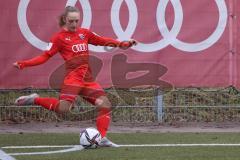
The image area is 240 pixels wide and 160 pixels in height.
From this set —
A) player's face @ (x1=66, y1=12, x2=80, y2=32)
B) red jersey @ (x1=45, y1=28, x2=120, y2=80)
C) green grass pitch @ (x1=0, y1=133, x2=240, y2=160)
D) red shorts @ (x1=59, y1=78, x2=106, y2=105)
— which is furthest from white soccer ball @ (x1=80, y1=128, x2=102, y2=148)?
player's face @ (x1=66, y1=12, x2=80, y2=32)

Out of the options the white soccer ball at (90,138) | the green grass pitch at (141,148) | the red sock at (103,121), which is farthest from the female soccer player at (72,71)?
the green grass pitch at (141,148)

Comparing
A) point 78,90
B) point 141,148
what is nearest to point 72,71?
point 78,90

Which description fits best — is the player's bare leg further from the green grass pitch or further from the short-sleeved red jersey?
the short-sleeved red jersey

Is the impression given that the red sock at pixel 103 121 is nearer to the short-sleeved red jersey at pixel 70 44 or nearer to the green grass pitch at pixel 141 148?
the green grass pitch at pixel 141 148

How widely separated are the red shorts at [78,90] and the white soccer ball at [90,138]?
471 millimetres

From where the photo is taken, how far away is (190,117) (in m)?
11.9

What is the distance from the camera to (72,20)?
29.6 ft

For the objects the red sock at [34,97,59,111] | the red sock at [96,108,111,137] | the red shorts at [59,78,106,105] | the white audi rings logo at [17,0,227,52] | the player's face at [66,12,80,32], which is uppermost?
the white audi rings logo at [17,0,227,52]

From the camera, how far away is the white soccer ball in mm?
8969

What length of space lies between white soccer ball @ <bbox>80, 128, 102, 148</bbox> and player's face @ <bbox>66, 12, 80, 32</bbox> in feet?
4.26

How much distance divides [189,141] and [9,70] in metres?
3.29

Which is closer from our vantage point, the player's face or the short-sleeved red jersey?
the player's face

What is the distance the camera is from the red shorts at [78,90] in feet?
30.0

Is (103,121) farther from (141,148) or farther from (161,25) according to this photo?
(161,25)
